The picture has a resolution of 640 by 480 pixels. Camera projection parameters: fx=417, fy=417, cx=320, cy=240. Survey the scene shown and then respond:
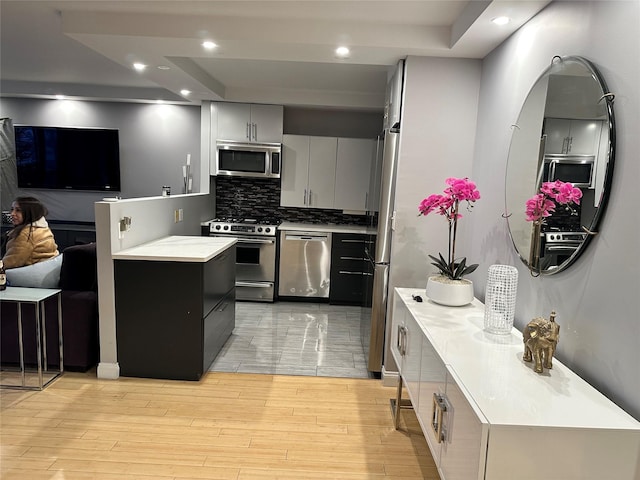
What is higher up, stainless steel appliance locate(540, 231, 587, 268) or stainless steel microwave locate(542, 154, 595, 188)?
stainless steel microwave locate(542, 154, 595, 188)

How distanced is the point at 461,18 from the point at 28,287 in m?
3.42

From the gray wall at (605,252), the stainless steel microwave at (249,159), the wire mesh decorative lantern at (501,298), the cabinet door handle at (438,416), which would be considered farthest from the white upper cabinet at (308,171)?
the cabinet door handle at (438,416)

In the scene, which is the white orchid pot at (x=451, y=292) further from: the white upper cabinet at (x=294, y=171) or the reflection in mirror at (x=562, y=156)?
the white upper cabinet at (x=294, y=171)

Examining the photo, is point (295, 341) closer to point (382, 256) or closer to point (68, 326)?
point (382, 256)

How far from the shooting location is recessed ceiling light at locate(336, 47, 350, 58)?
2.76 m

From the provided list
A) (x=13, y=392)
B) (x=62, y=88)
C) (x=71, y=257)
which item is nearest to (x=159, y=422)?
(x=13, y=392)

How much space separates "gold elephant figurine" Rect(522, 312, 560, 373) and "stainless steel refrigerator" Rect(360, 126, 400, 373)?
1559 mm

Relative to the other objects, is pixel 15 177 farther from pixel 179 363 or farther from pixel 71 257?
pixel 179 363

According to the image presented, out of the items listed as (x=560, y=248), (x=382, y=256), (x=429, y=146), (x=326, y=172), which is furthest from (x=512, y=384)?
(x=326, y=172)

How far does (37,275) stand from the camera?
306 cm

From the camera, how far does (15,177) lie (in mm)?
5562

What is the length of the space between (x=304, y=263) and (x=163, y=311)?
7.60ft

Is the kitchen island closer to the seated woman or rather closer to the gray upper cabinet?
the seated woman

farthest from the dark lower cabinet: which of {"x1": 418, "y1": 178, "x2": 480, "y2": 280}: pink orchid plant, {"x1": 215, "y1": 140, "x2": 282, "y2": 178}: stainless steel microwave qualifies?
Answer: {"x1": 418, "y1": 178, "x2": 480, "y2": 280}: pink orchid plant
